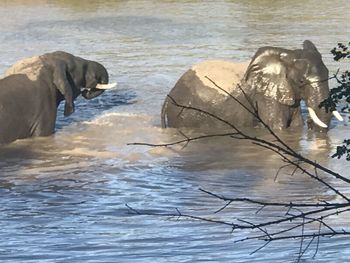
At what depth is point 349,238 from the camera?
22.3 ft

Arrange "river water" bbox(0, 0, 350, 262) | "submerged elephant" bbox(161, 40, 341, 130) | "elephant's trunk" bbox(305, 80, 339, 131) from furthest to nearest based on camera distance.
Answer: "submerged elephant" bbox(161, 40, 341, 130), "elephant's trunk" bbox(305, 80, 339, 131), "river water" bbox(0, 0, 350, 262)

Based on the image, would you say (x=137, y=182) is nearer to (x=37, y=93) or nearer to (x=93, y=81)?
(x=37, y=93)

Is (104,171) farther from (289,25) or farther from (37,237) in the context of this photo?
(289,25)

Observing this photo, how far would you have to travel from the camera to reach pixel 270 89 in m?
12.2

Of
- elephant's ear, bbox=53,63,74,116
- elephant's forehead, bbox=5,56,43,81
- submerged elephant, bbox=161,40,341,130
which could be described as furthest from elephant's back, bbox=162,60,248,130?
elephant's forehead, bbox=5,56,43,81

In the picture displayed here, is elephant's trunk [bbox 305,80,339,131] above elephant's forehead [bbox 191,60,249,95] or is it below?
below

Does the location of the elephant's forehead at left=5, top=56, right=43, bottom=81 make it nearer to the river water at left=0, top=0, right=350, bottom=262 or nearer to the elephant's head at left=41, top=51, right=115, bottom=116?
the elephant's head at left=41, top=51, right=115, bottom=116

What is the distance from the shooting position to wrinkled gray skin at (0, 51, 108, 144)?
11.9 m

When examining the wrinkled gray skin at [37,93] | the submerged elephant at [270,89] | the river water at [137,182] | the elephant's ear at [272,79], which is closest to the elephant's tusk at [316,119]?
the submerged elephant at [270,89]

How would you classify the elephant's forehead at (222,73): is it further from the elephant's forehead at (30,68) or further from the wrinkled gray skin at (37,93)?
the elephant's forehead at (30,68)

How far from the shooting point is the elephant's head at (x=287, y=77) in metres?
12.0

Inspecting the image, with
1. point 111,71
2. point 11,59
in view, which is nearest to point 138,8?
point 11,59

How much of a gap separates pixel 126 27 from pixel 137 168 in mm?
18447

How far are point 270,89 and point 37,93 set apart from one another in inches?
110
